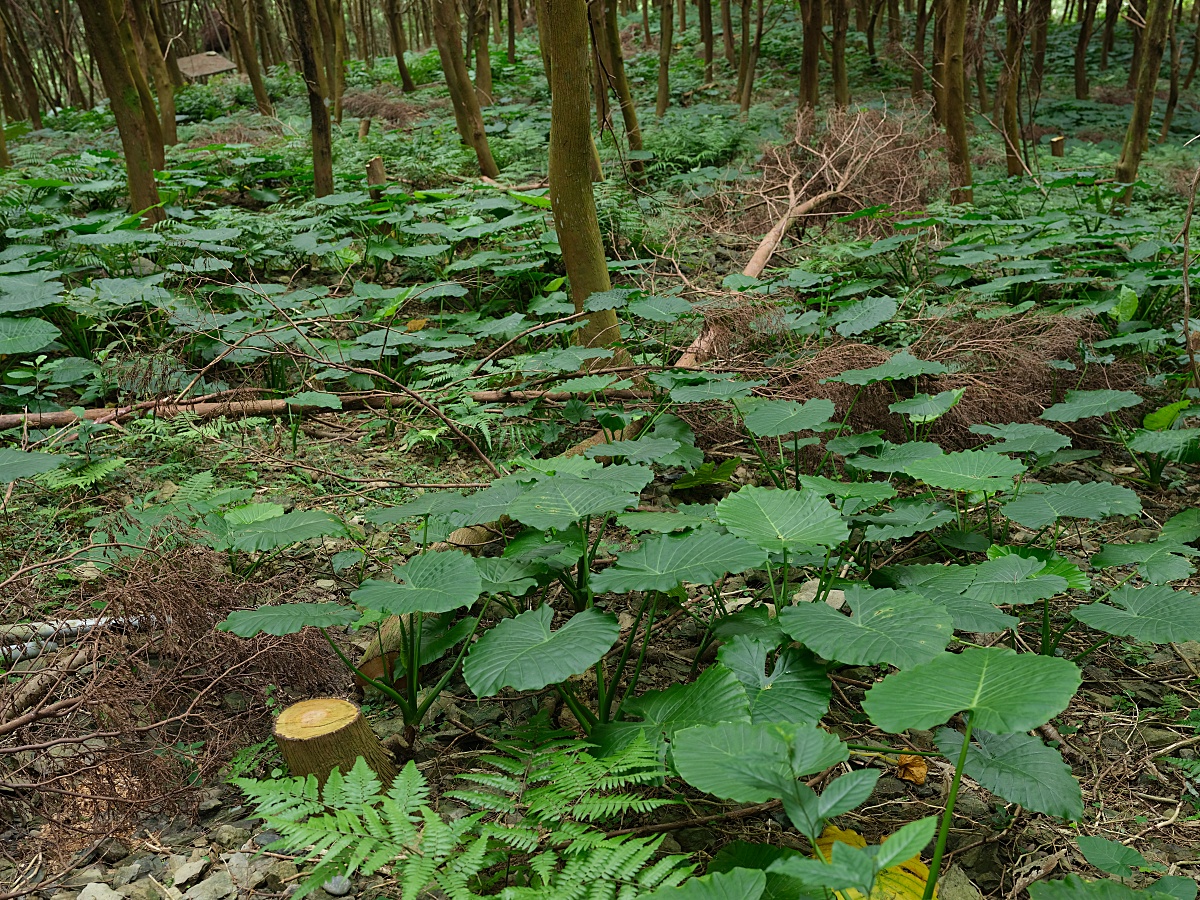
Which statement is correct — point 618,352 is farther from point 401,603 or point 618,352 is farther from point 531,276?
point 401,603

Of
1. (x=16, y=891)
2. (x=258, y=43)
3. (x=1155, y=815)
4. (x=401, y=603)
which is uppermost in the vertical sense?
(x=258, y=43)

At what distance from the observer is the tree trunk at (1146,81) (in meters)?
6.24

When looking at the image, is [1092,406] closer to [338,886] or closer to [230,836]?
[338,886]

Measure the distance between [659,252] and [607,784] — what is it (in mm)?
4703

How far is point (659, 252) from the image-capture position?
5.77 m

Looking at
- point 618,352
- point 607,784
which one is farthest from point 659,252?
point 607,784

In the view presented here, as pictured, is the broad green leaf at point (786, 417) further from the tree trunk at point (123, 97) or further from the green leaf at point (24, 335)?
the tree trunk at point (123, 97)

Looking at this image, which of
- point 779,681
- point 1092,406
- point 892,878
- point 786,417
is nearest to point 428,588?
point 779,681

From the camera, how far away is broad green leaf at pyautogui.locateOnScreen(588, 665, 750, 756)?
5.57 ft

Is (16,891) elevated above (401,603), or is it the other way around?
(401,603)

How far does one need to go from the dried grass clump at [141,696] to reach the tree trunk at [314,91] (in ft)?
14.7

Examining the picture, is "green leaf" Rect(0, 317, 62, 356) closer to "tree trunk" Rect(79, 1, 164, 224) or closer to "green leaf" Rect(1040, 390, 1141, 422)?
"tree trunk" Rect(79, 1, 164, 224)

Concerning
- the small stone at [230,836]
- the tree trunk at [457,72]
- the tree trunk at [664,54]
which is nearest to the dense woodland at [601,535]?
the small stone at [230,836]

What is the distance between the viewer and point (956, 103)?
6758 millimetres
